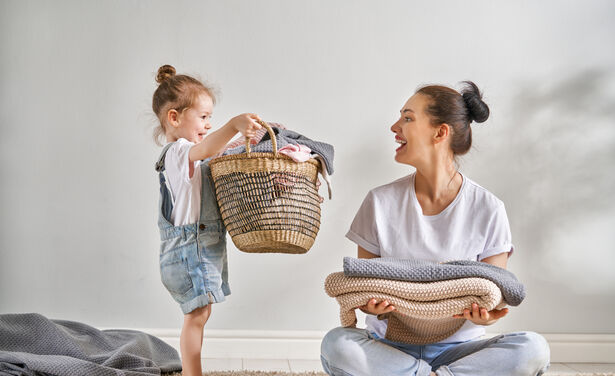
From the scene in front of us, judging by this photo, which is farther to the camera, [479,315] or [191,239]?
[191,239]

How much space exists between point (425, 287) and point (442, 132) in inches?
22.0

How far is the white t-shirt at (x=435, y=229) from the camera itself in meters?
1.73

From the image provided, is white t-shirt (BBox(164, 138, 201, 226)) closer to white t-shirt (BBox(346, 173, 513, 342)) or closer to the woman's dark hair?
white t-shirt (BBox(346, 173, 513, 342))

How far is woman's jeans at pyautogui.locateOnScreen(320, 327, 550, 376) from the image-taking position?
148 centimetres

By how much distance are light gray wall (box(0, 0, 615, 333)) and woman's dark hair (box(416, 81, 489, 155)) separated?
27.4 inches

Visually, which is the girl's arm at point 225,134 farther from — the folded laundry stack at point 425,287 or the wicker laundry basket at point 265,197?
the folded laundry stack at point 425,287

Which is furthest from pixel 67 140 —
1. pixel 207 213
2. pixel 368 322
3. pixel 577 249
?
pixel 577 249

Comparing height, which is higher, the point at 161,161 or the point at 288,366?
the point at 161,161

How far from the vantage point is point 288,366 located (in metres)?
2.35

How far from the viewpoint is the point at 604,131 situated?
2586 mm

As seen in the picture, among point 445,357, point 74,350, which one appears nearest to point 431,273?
point 445,357

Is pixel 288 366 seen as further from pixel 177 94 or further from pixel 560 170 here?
pixel 560 170

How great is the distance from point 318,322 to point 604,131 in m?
1.43

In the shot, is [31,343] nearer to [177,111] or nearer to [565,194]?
[177,111]
